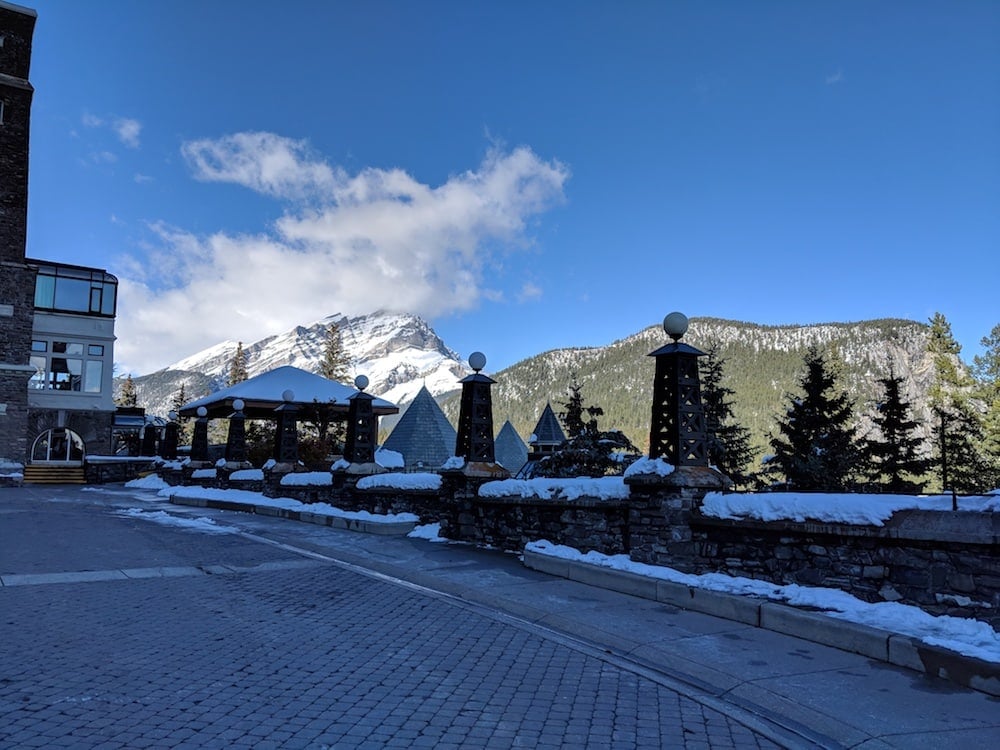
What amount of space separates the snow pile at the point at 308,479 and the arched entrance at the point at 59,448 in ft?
82.7

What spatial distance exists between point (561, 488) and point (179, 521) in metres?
10.6

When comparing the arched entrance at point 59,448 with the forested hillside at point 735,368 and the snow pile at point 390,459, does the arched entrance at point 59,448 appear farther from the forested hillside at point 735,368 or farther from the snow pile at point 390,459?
the forested hillside at point 735,368

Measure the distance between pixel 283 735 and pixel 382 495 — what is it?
40.5ft

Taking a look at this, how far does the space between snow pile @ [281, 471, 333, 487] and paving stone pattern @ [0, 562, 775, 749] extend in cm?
1074

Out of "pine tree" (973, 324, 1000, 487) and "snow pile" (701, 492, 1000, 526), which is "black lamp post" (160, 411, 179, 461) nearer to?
"snow pile" (701, 492, 1000, 526)

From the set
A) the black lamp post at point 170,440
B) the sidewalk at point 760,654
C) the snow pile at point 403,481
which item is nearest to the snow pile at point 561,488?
the sidewalk at point 760,654

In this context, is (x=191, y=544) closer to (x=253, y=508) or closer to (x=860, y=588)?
(x=253, y=508)

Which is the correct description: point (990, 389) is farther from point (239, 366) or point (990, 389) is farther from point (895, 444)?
point (239, 366)

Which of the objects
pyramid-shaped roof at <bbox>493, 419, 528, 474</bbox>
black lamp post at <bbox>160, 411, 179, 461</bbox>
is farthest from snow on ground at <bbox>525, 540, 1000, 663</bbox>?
pyramid-shaped roof at <bbox>493, 419, 528, 474</bbox>

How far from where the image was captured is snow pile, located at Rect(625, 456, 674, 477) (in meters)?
9.02

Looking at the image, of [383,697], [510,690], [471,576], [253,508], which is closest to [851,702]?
[510,690]

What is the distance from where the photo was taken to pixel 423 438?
4300 cm

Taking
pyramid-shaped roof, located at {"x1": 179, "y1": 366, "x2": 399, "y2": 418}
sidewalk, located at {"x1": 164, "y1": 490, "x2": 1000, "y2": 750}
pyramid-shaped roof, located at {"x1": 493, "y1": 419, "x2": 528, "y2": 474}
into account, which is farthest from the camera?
pyramid-shaped roof, located at {"x1": 493, "y1": 419, "x2": 528, "y2": 474}

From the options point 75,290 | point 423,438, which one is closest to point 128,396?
point 75,290
